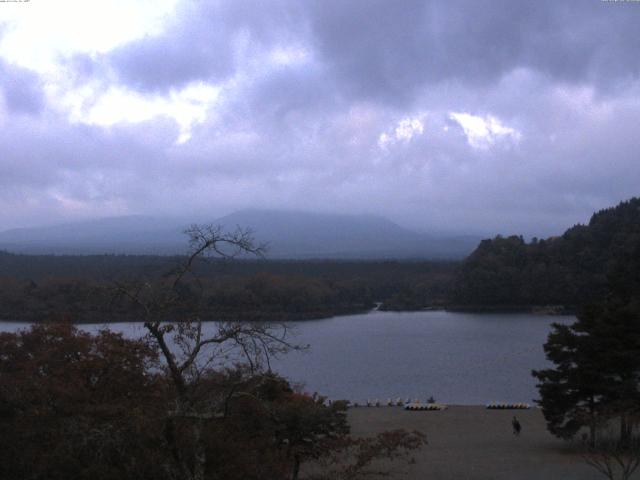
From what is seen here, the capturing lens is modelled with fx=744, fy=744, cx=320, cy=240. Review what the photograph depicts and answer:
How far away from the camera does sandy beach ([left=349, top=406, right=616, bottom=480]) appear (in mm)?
10695

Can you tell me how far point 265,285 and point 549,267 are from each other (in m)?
19.5

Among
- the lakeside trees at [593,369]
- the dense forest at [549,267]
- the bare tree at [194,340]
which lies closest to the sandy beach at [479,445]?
the lakeside trees at [593,369]

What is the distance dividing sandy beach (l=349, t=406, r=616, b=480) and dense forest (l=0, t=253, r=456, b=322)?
659cm

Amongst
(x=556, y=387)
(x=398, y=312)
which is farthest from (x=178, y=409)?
(x=398, y=312)

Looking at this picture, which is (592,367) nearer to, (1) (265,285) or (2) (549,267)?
(1) (265,285)

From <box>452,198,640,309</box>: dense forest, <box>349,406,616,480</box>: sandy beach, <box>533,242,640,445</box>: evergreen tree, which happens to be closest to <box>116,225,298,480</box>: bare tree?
<box>349,406,616,480</box>: sandy beach

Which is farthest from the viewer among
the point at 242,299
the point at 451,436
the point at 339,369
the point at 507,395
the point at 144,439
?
the point at 242,299

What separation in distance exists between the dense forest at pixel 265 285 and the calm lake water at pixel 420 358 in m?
1.56

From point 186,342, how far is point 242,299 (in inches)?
967

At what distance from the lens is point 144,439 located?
5148 mm

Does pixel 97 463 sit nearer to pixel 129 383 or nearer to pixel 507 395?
pixel 129 383

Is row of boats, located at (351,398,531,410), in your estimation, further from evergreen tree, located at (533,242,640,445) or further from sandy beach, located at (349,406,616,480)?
evergreen tree, located at (533,242,640,445)

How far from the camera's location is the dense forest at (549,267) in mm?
45094

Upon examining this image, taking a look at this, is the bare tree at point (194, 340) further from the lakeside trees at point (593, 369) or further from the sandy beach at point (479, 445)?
the lakeside trees at point (593, 369)
